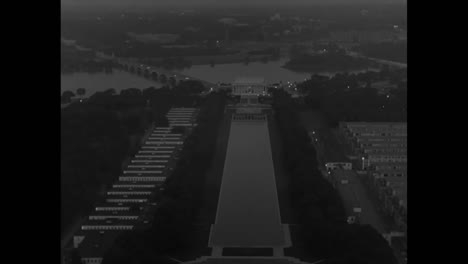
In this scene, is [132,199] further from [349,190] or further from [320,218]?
[349,190]

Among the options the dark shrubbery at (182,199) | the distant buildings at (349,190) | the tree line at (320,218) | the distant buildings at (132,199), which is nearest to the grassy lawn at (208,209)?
the dark shrubbery at (182,199)

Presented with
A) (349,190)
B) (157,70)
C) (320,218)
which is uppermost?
(157,70)

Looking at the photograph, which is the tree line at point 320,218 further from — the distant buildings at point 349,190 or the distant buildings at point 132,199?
the distant buildings at point 132,199

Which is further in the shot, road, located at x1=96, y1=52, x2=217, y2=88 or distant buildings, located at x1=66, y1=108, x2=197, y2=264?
road, located at x1=96, y1=52, x2=217, y2=88

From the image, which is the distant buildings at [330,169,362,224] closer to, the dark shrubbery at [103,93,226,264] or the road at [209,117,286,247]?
the road at [209,117,286,247]

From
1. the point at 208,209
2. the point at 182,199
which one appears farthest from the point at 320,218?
the point at 182,199

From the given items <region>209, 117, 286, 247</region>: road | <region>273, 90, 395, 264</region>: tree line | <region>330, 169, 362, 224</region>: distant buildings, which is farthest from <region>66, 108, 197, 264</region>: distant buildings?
<region>330, 169, 362, 224</region>: distant buildings
